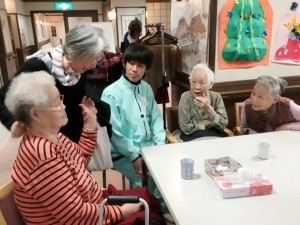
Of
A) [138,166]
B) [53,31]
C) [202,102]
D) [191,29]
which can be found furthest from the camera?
[53,31]

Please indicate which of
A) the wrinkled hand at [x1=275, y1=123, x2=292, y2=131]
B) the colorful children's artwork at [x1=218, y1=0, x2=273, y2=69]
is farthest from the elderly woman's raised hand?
the colorful children's artwork at [x1=218, y1=0, x2=273, y2=69]

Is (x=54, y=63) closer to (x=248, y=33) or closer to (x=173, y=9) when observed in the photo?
(x=248, y=33)

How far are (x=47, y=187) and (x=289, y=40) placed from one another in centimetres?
257

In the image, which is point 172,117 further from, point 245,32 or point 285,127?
point 245,32

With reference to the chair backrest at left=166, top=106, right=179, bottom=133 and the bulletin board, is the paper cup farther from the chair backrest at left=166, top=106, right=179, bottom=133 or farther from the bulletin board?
the bulletin board

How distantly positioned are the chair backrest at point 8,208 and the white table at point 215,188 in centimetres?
59

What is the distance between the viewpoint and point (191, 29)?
9.12 ft

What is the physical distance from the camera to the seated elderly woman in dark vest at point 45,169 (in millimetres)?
979

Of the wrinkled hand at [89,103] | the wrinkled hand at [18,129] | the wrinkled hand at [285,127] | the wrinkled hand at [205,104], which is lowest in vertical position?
the wrinkled hand at [285,127]

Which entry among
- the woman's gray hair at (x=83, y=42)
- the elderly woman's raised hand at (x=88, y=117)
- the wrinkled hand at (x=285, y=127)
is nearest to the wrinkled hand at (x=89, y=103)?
the elderly woman's raised hand at (x=88, y=117)

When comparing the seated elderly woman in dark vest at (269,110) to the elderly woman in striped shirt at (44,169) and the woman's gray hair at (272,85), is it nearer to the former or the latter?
the woman's gray hair at (272,85)

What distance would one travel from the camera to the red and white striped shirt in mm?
974

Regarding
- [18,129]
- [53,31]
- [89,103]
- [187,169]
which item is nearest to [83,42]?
[89,103]

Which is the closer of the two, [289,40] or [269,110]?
[269,110]
